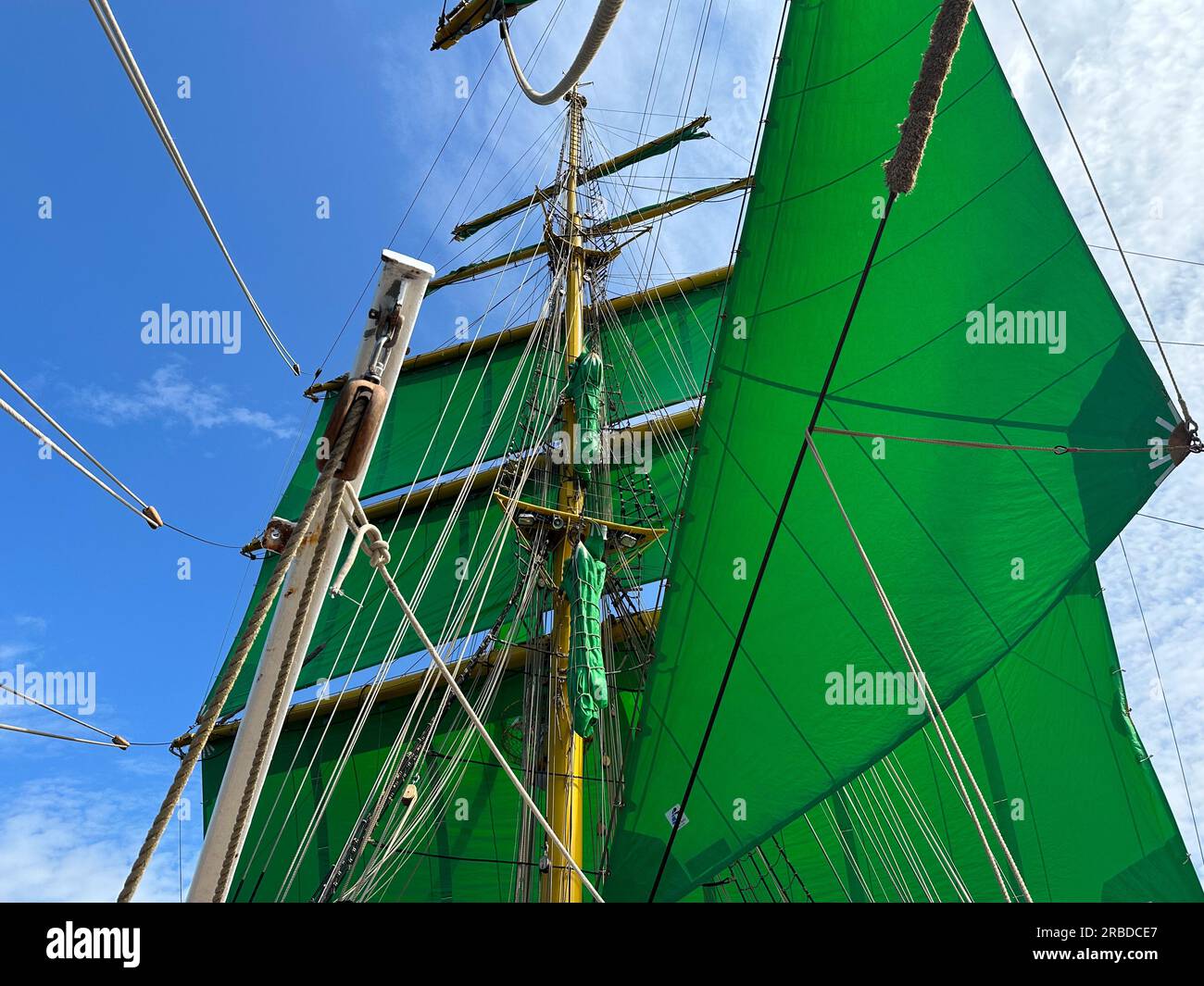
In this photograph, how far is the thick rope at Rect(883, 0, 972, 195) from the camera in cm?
252

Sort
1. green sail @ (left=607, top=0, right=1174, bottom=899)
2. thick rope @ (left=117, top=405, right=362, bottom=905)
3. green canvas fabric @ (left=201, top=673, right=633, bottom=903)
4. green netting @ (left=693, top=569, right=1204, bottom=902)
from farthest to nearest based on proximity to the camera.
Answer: green canvas fabric @ (left=201, top=673, right=633, bottom=903)
green netting @ (left=693, top=569, right=1204, bottom=902)
green sail @ (left=607, top=0, right=1174, bottom=899)
thick rope @ (left=117, top=405, right=362, bottom=905)

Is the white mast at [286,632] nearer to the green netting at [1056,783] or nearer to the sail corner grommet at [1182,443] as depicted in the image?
the sail corner grommet at [1182,443]

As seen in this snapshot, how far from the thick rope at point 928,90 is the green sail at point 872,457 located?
10.9ft

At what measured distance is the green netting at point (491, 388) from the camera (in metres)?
19.4

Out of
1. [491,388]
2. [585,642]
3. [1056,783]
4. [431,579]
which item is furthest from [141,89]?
[491,388]

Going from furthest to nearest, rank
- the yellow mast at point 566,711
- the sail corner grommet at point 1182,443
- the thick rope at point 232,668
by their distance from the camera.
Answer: the yellow mast at point 566,711, the sail corner grommet at point 1182,443, the thick rope at point 232,668

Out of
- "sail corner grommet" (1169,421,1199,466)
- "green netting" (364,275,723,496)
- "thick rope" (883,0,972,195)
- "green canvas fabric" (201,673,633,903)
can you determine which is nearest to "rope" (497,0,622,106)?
"thick rope" (883,0,972,195)

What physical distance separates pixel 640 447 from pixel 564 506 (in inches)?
152

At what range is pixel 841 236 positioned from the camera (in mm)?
6246

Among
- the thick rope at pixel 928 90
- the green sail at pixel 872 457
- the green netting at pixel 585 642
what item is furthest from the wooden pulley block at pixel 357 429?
the green netting at pixel 585 642

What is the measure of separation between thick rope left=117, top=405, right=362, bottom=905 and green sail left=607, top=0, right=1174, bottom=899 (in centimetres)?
366

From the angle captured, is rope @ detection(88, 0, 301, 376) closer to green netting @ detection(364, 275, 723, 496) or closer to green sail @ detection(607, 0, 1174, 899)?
green sail @ detection(607, 0, 1174, 899)
